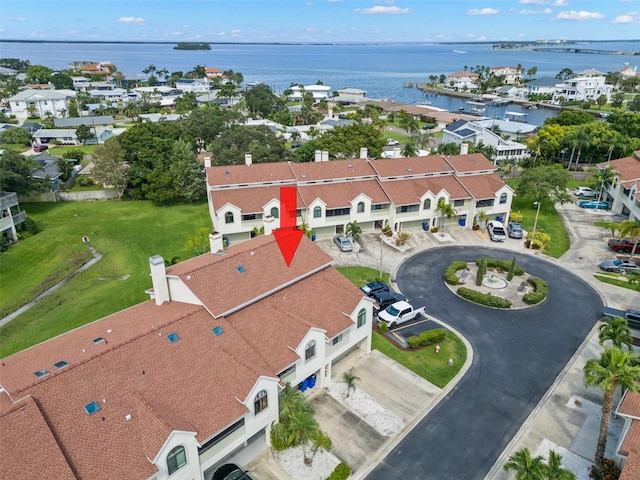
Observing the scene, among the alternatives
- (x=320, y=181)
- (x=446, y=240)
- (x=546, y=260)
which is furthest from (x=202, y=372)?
(x=546, y=260)

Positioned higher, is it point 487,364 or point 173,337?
point 173,337

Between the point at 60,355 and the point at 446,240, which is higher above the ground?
the point at 60,355

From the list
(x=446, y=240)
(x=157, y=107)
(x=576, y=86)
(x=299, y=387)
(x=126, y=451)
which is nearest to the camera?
(x=126, y=451)

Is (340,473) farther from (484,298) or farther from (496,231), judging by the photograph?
(496,231)

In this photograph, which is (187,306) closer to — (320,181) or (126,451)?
(126,451)

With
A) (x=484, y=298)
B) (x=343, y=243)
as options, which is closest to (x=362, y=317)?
(x=484, y=298)

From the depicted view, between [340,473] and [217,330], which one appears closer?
[340,473]
